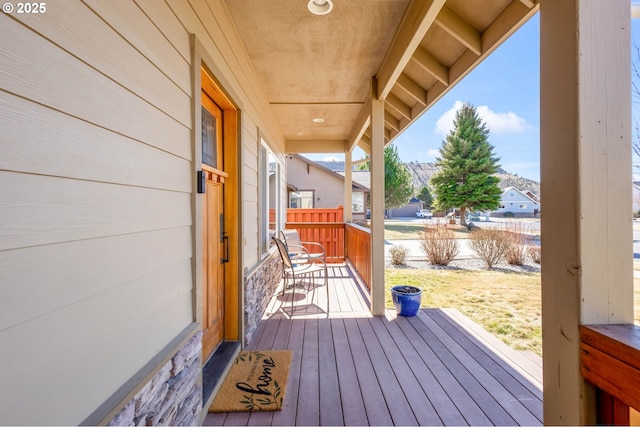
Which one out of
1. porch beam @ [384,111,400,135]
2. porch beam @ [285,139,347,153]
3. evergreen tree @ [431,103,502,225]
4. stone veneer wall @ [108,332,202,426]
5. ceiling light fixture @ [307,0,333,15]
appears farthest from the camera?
evergreen tree @ [431,103,502,225]

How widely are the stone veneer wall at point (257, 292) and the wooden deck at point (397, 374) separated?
5.9 inches

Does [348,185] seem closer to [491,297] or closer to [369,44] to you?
[491,297]

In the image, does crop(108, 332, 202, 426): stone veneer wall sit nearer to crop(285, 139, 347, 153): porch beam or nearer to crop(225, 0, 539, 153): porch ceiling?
→ crop(225, 0, 539, 153): porch ceiling

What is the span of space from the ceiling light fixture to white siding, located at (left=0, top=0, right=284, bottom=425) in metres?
1.22

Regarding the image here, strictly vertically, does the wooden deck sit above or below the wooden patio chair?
below

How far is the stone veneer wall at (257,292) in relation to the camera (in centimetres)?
284

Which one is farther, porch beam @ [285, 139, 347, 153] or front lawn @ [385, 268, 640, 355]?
porch beam @ [285, 139, 347, 153]

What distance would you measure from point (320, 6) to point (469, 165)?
17.3 metres

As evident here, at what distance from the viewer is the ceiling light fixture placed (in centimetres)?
227

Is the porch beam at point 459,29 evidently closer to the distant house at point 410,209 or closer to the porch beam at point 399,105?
the porch beam at point 399,105

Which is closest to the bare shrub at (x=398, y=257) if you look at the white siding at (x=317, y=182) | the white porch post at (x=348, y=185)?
the white porch post at (x=348, y=185)

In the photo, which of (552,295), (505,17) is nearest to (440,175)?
(505,17)

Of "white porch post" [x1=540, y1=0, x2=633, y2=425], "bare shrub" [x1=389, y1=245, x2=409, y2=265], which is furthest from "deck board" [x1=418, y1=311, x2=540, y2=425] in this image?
"bare shrub" [x1=389, y1=245, x2=409, y2=265]

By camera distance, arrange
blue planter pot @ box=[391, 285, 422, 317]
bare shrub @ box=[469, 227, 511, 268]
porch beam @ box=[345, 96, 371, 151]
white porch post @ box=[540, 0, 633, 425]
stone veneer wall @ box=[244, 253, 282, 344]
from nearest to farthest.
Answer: white porch post @ box=[540, 0, 633, 425] → stone veneer wall @ box=[244, 253, 282, 344] → blue planter pot @ box=[391, 285, 422, 317] → porch beam @ box=[345, 96, 371, 151] → bare shrub @ box=[469, 227, 511, 268]
